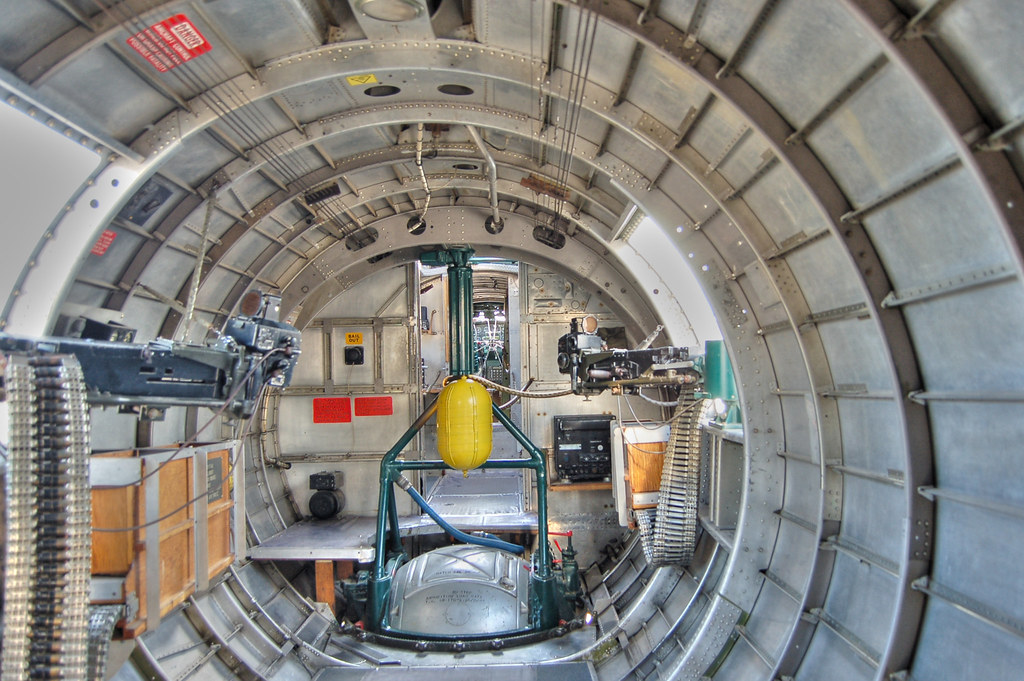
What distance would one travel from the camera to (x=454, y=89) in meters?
6.14

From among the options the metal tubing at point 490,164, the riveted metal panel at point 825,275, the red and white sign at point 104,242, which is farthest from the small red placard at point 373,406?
the riveted metal panel at point 825,275

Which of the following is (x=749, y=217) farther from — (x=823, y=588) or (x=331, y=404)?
(x=331, y=404)

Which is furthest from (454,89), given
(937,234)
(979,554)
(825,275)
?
(979,554)

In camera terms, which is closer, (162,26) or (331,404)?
(162,26)

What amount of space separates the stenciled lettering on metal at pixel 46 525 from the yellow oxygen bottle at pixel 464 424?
500 centimetres

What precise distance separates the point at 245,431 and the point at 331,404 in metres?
2.26

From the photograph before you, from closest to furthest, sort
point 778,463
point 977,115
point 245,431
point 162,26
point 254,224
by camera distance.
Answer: point 977,115, point 162,26, point 778,463, point 254,224, point 245,431

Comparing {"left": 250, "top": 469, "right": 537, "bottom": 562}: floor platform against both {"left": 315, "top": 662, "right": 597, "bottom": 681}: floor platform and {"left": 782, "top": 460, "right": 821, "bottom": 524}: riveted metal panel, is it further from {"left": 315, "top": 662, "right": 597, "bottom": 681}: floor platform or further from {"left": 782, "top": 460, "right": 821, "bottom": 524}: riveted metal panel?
{"left": 782, "top": 460, "right": 821, "bottom": 524}: riveted metal panel

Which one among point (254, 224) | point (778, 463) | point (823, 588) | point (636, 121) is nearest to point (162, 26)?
point (254, 224)

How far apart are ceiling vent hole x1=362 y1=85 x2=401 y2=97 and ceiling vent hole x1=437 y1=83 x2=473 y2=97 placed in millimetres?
429

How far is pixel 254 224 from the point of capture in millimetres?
Result: 7496

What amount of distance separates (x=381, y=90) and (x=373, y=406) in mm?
6750

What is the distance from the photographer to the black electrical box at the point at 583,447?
1109 cm

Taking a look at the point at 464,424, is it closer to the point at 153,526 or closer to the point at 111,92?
the point at 153,526
